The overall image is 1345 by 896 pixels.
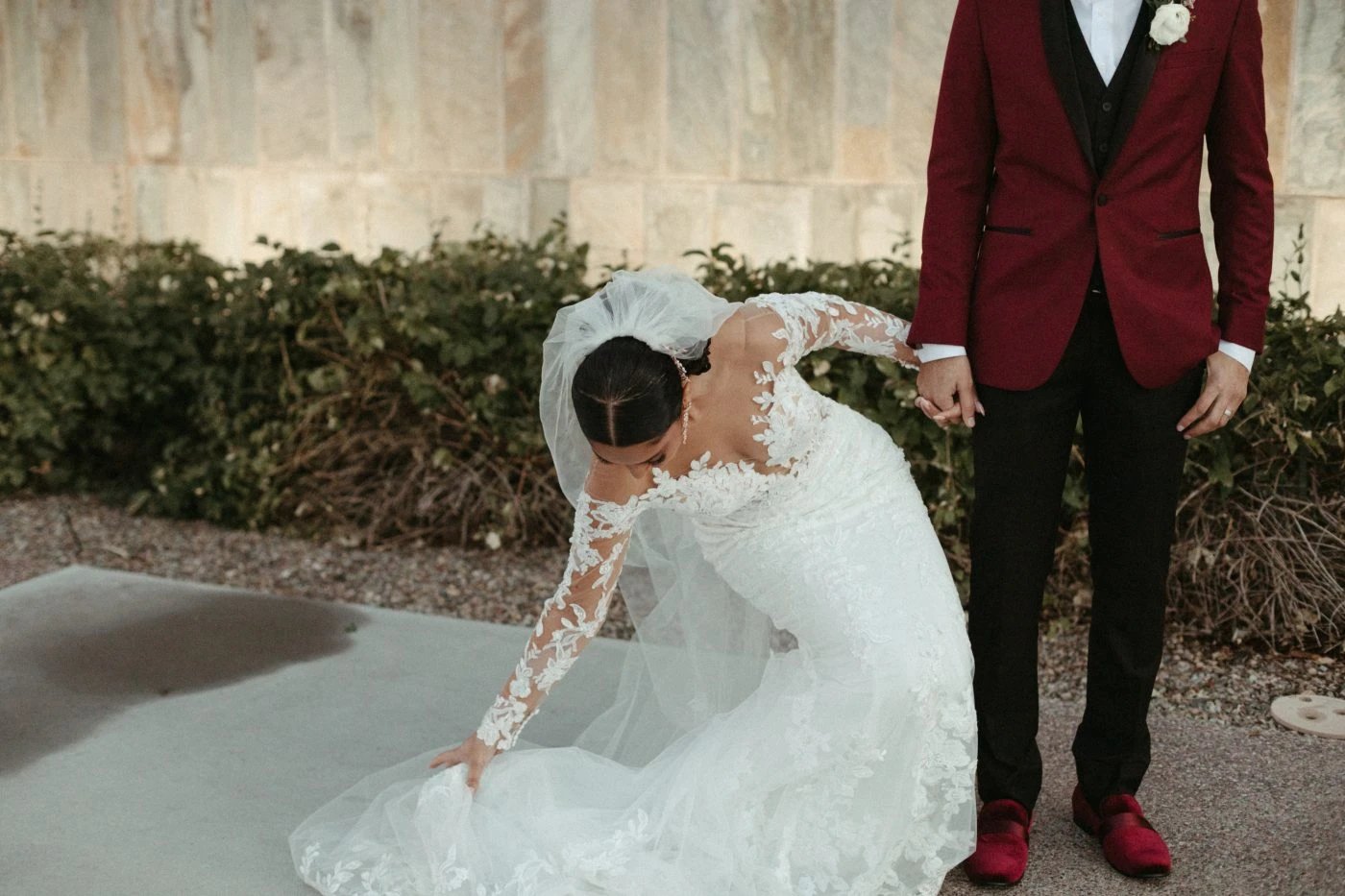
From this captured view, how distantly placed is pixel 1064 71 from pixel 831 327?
2.41 ft

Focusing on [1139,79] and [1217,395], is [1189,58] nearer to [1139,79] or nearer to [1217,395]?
[1139,79]

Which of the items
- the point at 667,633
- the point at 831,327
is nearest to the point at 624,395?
the point at 831,327

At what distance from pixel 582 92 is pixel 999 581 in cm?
382

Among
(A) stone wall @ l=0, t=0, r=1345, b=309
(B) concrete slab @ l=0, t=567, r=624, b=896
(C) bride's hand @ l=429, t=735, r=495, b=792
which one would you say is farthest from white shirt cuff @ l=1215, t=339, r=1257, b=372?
(A) stone wall @ l=0, t=0, r=1345, b=309

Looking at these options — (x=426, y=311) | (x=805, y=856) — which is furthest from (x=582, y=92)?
(x=805, y=856)

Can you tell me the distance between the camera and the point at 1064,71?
2.70 metres

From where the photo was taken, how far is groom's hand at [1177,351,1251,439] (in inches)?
111

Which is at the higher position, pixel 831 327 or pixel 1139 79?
pixel 1139 79

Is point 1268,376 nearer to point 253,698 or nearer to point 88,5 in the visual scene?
point 253,698

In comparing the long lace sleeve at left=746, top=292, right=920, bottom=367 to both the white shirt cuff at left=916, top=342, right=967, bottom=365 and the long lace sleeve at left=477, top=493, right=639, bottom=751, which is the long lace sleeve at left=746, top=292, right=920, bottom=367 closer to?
the white shirt cuff at left=916, top=342, right=967, bottom=365

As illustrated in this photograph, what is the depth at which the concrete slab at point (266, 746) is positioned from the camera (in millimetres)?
3000

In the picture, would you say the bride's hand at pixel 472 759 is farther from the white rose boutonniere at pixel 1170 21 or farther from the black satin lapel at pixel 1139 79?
the white rose boutonniere at pixel 1170 21

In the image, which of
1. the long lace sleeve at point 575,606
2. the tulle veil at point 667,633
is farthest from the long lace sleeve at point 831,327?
the long lace sleeve at point 575,606

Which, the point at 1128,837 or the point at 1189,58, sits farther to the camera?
the point at 1128,837
